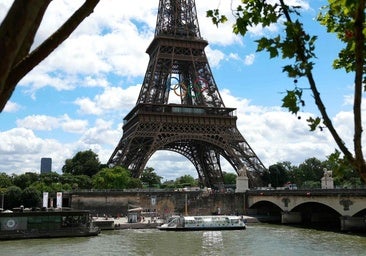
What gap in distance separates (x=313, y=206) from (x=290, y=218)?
11.8 ft

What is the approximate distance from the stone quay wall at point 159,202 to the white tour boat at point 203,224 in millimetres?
13274

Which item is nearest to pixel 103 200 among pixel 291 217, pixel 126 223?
pixel 126 223

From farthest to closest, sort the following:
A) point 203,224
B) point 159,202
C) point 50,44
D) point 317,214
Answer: point 159,202, point 317,214, point 203,224, point 50,44

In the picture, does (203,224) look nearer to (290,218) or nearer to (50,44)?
(290,218)

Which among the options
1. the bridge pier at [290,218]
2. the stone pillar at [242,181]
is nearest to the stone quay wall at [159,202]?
the stone pillar at [242,181]

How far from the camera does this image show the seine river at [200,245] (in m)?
34.4

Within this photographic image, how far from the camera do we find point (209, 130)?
2987 inches

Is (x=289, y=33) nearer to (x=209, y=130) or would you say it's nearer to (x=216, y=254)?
(x=216, y=254)

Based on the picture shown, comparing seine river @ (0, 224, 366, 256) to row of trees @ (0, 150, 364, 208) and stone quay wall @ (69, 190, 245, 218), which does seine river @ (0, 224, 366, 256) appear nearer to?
row of trees @ (0, 150, 364, 208)

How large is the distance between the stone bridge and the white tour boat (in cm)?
799

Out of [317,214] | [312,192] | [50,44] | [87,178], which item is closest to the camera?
[50,44]

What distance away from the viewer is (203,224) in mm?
56406

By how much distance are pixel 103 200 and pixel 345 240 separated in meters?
37.7

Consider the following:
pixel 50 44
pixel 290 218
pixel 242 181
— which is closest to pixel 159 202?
pixel 242 181
